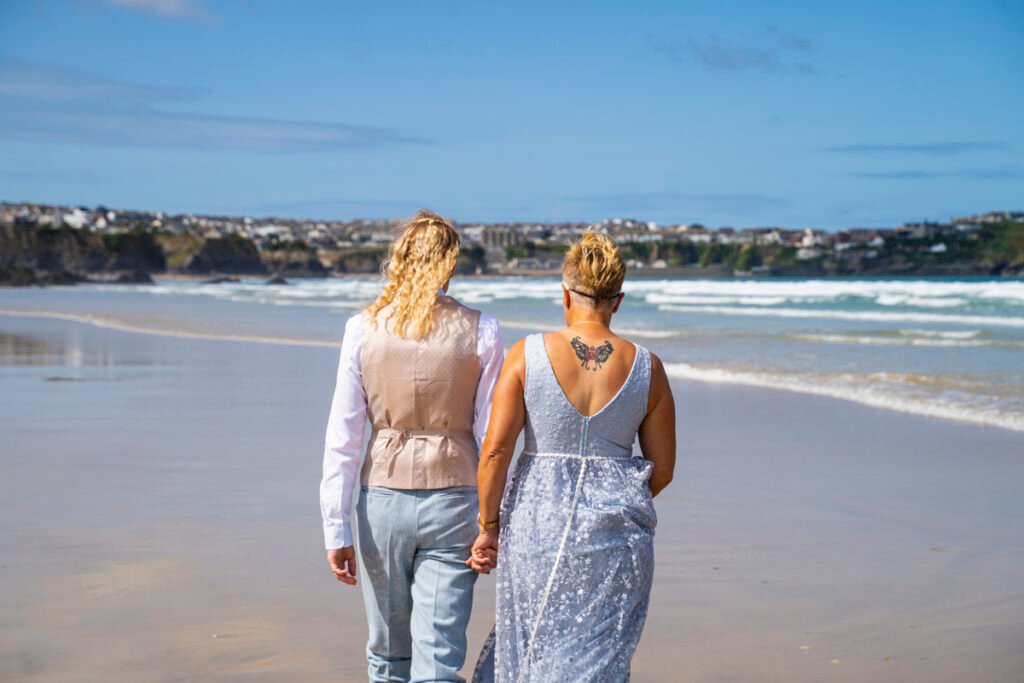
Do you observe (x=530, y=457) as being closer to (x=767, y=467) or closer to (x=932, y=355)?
(x=767, y=467)

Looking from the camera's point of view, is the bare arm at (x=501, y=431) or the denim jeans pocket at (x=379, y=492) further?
the denim jeans pocket at (x=379, y=492)

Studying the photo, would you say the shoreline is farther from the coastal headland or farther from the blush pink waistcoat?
the coastal headland

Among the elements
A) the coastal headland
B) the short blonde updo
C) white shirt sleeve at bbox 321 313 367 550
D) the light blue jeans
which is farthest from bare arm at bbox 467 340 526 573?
the coastal headland

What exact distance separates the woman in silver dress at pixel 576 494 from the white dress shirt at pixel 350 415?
0.35 feet

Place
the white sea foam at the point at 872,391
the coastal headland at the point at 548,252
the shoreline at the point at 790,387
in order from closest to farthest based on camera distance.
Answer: the shoreline at the point at 790,387 < the white sea foam at the point at 872,391 < the coastal headland at the point at 548,252

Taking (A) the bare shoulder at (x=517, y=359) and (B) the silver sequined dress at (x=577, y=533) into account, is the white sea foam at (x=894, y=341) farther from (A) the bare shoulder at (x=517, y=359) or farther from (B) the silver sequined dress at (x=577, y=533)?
(A) the bare shoulder at (x=517, y=359)

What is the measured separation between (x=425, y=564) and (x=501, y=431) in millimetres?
411

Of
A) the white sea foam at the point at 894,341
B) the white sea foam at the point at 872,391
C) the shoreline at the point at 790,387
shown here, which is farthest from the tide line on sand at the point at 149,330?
the white sea foam at the point at 894,341

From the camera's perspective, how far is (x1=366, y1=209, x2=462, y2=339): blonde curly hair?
2.86 metres

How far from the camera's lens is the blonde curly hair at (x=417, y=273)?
286 centimetres

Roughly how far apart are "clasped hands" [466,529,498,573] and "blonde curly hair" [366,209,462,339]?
1.66ft

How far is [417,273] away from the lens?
2.89 metres

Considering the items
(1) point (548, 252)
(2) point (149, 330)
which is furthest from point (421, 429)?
(1) point (548, 252)

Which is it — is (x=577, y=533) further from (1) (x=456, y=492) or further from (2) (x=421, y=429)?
(2) (x=421, y=429)
